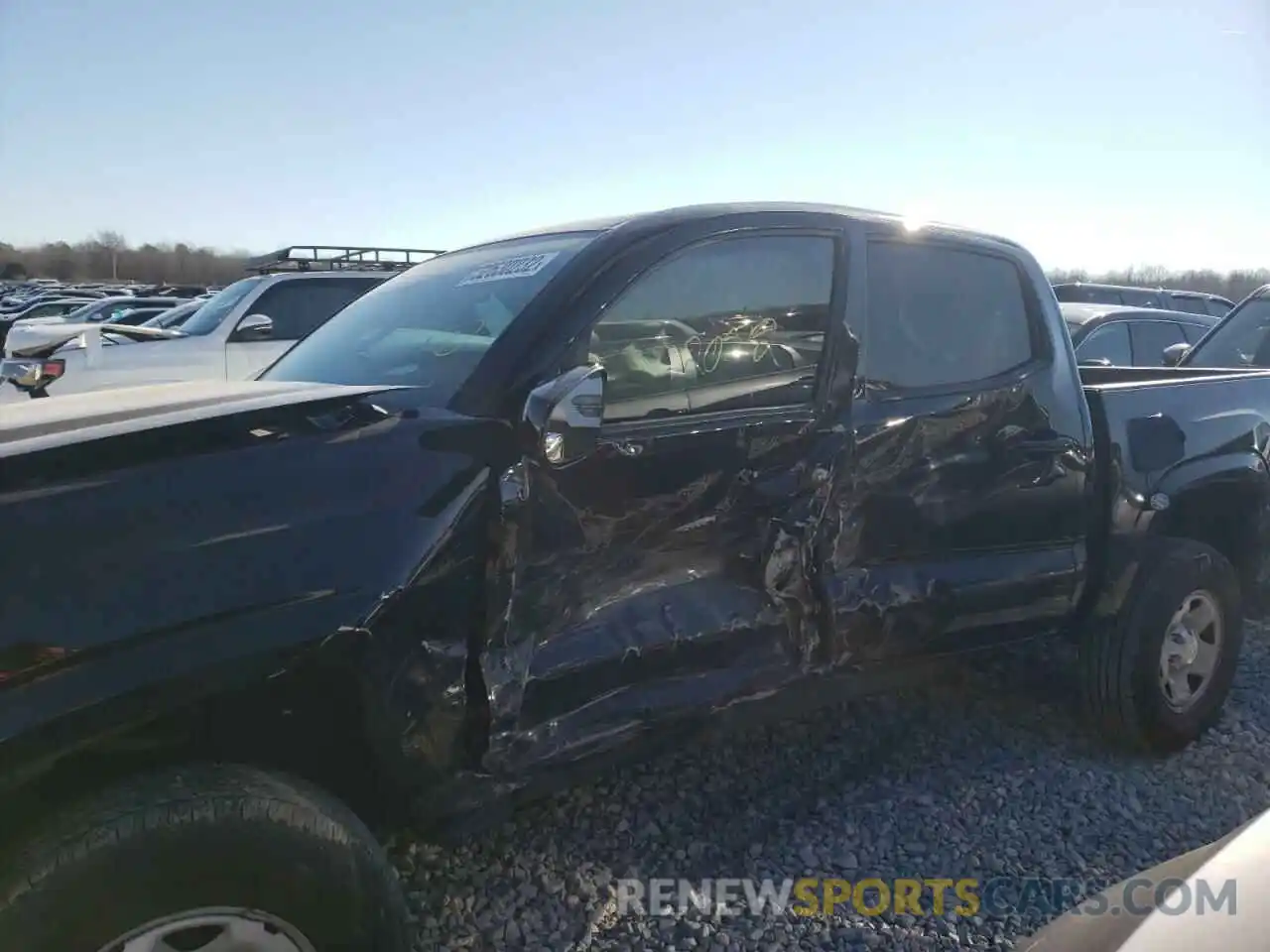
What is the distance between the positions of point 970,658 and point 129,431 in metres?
2.64

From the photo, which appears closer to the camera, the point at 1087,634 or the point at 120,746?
the point at 120,746

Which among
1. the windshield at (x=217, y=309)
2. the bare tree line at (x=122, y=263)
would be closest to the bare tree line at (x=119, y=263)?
the bare tree line at (x=122, y=263)

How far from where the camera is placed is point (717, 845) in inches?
117

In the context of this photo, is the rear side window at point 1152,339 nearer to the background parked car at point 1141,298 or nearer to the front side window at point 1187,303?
the background parked car at point 1141,298

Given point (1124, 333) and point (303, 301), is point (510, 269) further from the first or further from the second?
point (1124, 333)

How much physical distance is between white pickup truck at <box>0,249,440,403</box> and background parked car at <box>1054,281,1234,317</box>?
33.7 ft

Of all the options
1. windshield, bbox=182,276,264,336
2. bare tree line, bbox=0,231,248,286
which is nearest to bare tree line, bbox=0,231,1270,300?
bare tree line, bbox=0,231,248,286

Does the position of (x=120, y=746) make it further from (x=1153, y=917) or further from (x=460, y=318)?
(x=1153, y=917)

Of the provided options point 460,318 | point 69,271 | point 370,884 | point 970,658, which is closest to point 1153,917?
point 370,884

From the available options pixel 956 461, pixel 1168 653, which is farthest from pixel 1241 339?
pixel 956 461

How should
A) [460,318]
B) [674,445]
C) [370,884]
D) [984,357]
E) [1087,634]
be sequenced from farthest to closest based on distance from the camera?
[1087,634], [984,357], [460,318], [674,445], [370,884]

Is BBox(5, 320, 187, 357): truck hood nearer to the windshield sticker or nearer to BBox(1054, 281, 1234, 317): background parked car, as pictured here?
the windshield sticker

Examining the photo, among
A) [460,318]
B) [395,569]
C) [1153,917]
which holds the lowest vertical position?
[1153,917]

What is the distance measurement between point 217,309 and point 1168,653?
317 inches
